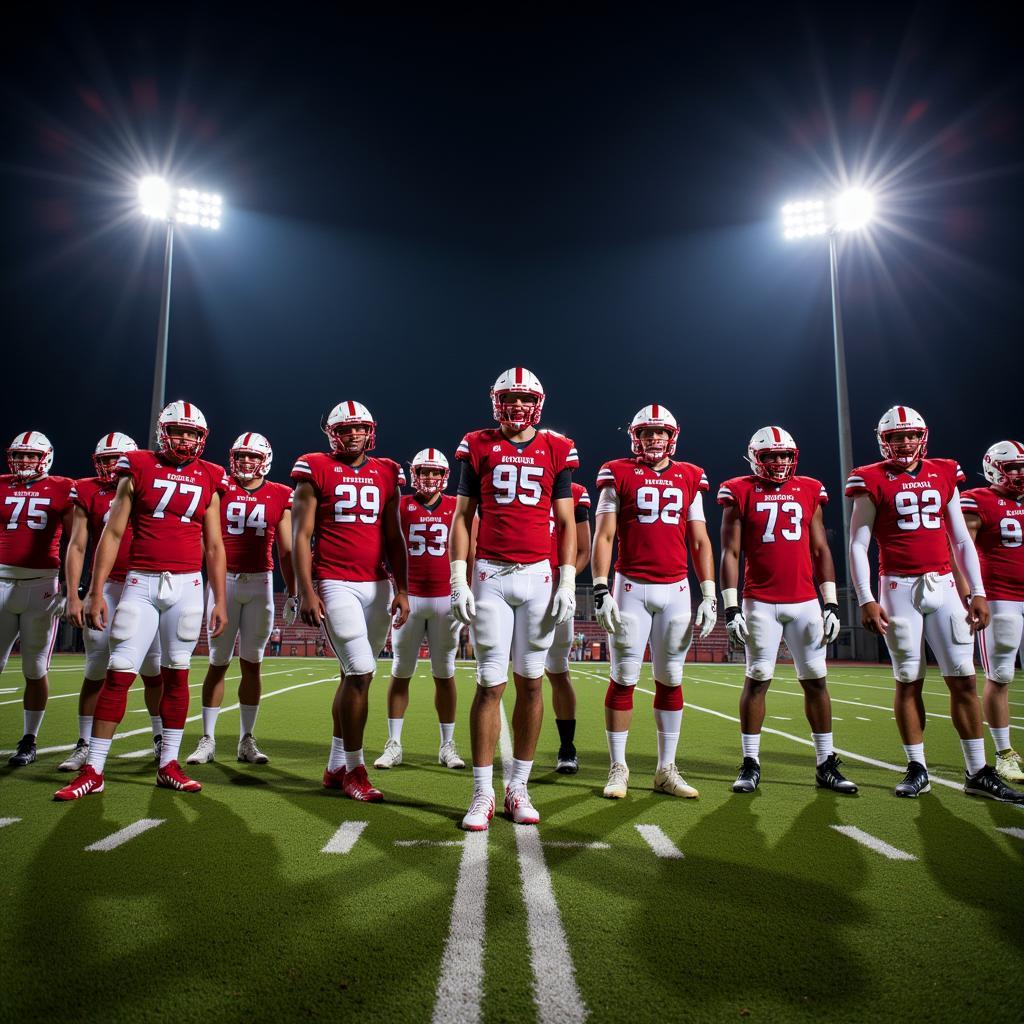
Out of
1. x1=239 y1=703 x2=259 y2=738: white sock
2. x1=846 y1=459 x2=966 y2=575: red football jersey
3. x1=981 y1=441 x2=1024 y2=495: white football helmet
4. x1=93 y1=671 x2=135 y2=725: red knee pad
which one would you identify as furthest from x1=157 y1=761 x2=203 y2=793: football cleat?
Result: x1=981 y1=441 x2=1024 y2=495: white football helmet

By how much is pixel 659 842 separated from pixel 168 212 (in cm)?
2505

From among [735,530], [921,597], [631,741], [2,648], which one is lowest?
[631,741]

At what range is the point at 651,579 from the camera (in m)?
4.73

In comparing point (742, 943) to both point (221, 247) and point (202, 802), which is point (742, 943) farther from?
point (221, 247)

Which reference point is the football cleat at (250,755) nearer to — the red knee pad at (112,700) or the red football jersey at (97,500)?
the red knee pad at (112,700)

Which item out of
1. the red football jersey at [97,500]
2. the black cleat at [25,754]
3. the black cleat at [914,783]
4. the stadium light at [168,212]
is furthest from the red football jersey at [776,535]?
the stadium light at [168,212]

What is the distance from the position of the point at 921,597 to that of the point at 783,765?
1840 mm

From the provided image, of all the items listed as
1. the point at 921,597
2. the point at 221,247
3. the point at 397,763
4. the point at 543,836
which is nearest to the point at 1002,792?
the point at 921,597

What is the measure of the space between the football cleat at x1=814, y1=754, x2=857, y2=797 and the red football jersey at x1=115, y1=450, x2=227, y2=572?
4.45m

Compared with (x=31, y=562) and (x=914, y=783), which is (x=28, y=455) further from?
(x=914, y=783)

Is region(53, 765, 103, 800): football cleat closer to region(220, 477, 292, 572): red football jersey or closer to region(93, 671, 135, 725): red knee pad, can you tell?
region(93, 671, 135, 725): red knee pad

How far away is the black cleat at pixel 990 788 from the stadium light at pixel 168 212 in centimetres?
1990

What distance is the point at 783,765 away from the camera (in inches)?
222

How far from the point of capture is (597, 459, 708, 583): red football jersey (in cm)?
476
